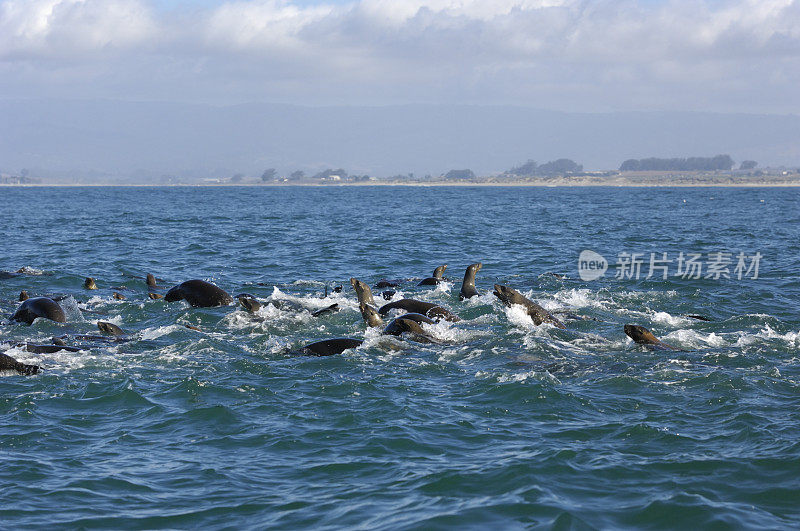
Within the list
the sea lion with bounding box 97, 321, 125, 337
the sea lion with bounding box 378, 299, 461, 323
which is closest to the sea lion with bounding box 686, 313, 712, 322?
the sea lion with bounding box 378, 299, 461, 323

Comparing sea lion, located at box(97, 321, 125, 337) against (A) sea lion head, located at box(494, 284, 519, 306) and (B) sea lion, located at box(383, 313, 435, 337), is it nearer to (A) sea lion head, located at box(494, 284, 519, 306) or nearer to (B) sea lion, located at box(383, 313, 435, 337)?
(B) sea lion, located at box(383, 313, 435, 337)

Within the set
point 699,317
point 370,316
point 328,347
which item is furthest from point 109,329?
point 699,317

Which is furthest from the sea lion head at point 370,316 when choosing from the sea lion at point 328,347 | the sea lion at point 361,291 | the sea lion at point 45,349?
the sea lion at point 45,349

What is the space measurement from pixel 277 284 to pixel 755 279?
1351cm

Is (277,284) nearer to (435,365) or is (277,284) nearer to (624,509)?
(435,365)

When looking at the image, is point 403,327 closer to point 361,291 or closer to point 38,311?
point 361,291

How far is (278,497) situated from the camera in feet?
25.6

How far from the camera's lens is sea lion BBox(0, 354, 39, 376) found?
1184 cm

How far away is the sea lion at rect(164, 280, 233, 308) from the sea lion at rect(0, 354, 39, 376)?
579 cm

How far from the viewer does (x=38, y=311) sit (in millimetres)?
15828

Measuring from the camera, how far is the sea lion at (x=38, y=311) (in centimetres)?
1574

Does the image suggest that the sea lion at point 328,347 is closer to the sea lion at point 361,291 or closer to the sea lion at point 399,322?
the sea lion at point 399,322

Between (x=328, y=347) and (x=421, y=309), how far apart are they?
9.92 ft

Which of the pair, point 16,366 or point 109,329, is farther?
point 109,329
